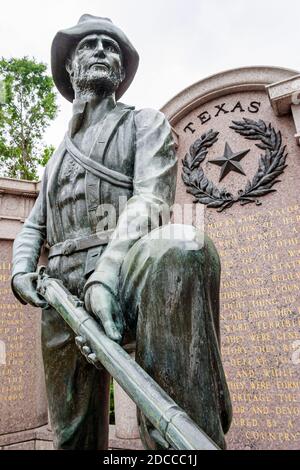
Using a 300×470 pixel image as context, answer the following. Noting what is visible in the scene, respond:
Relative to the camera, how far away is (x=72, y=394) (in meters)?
1.78

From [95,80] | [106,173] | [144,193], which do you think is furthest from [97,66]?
[144,193]

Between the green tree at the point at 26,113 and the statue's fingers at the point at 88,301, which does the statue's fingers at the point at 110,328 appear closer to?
the statue's fingers at the point at 88,301

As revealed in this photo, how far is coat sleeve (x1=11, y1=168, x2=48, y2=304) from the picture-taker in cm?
189

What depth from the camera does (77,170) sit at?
186 cm

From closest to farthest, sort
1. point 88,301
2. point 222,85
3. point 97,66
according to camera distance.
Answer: point 88,301
point 97,66
point 222,85

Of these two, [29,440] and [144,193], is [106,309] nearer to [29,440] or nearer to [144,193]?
[144,193]

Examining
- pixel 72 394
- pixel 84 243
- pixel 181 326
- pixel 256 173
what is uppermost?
pixel 256 173

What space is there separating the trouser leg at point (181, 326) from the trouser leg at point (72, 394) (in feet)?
1.78

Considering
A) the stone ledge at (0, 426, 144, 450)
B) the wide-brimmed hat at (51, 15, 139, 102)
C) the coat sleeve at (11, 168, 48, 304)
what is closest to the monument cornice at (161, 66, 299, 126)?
the wide-brimmed hat at (51, 15, 139, 102)

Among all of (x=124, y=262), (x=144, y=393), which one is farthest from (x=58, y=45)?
(x=144, y=393)

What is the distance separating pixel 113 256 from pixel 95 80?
0.98 meters
